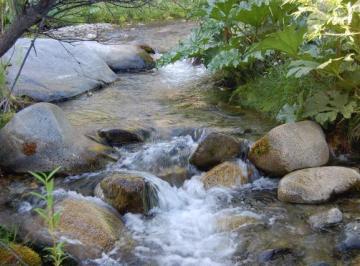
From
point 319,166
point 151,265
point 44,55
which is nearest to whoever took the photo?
point 151,265

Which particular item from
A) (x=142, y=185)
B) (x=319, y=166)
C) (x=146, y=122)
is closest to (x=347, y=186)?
(x=319, y=166)

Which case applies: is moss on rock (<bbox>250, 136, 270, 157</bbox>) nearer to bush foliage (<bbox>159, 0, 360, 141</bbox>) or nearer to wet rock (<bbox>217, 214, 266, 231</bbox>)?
bush foliage (<bbox>159, 0, 360, 141</bbox>)

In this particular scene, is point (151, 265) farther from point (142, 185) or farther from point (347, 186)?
point (347, 186)

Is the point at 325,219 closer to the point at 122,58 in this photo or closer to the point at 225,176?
the point at 225,176

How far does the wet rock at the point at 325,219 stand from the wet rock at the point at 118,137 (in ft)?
7.87

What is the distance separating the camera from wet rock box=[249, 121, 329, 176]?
4789 millimetres

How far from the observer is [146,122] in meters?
6.21

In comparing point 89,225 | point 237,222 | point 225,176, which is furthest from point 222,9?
point 89,225

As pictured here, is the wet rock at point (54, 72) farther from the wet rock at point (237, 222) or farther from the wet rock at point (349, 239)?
the wet rock at point (349, 239)

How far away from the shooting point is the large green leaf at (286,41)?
4.69 metres

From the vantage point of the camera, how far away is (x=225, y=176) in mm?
4824

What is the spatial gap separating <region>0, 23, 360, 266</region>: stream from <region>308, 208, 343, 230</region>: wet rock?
63 mm

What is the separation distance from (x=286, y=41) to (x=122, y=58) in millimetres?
5545

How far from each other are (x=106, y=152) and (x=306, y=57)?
2317 millimetres
